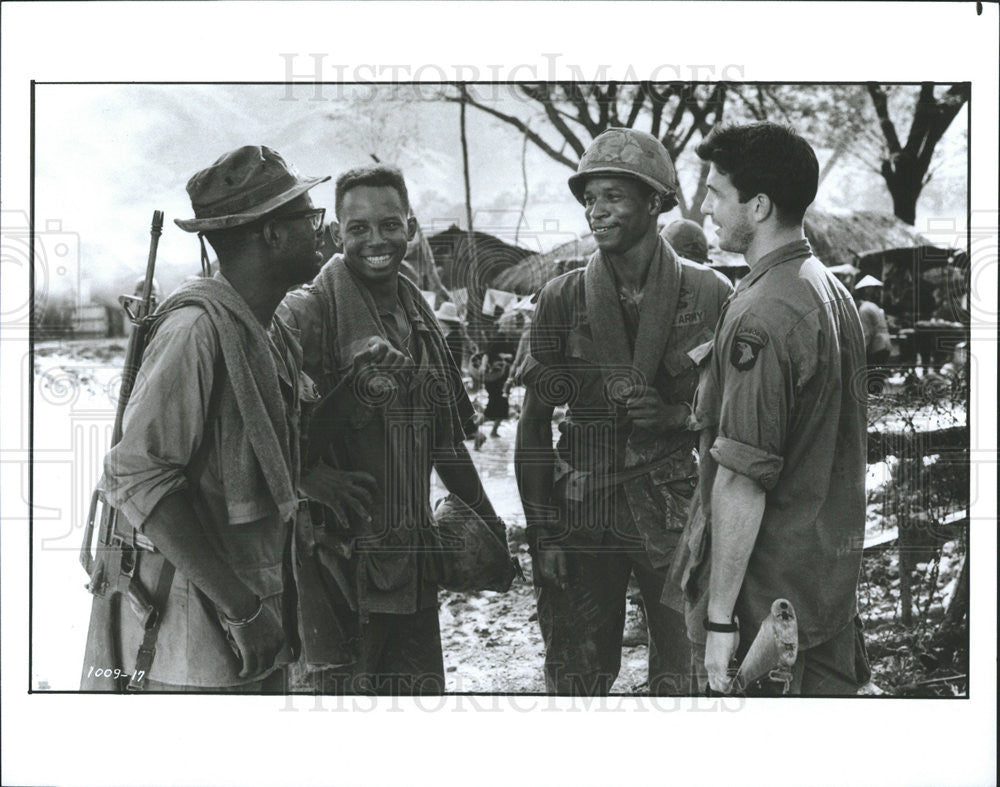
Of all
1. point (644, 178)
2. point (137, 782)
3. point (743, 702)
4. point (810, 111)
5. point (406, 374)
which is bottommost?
point (137, 782)

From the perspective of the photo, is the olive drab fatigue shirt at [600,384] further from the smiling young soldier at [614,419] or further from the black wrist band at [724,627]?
the black wrist band at [724,627]

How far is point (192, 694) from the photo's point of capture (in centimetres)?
485

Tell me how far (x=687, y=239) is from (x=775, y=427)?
3.05 feet

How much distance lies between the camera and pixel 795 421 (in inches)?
183

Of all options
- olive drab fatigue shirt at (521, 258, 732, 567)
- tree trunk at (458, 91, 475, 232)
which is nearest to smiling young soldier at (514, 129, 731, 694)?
olive drab fatigue shirt at (521, 258, 732, 567)

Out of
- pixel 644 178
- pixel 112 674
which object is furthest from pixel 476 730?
pixel 644 178

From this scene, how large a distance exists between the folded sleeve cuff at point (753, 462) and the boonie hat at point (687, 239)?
2.80 ft

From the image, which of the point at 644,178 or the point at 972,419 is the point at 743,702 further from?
the point at 644,178

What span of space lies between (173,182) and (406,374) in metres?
1.27

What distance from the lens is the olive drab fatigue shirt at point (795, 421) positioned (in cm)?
462

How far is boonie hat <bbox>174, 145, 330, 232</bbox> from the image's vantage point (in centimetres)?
469

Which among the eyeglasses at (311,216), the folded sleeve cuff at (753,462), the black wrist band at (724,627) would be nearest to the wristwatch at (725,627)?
the black wrist band at (724,627)

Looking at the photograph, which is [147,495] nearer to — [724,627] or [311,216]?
[311,216]

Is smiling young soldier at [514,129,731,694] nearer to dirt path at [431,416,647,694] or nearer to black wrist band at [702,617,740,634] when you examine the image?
dirt path at [431,416,647,694]
